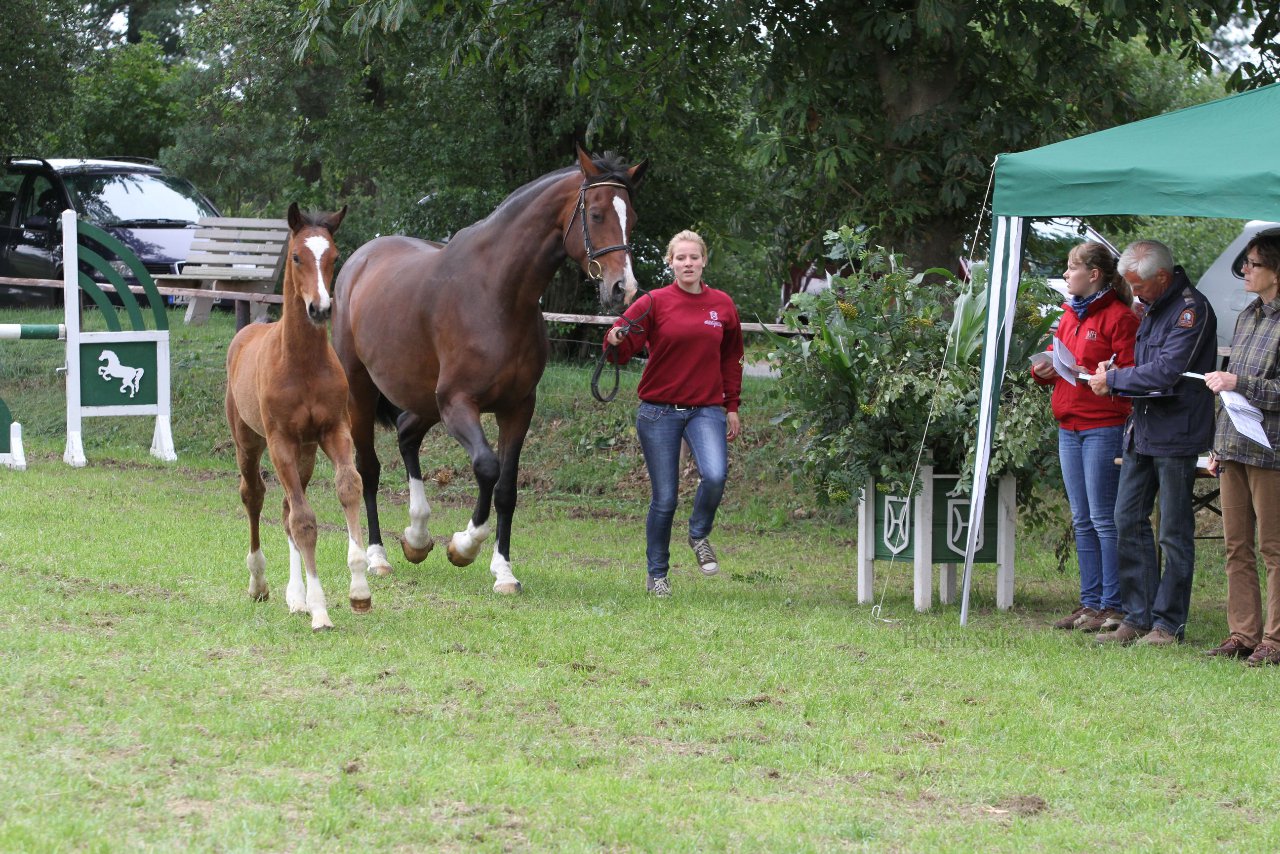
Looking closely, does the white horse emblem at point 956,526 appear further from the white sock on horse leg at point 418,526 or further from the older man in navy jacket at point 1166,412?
the white sock on horse leg at point 418,526

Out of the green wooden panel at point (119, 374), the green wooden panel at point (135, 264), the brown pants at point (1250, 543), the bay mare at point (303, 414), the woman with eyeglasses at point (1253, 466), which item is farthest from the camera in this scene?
the green wooden panel at point (135, 264)

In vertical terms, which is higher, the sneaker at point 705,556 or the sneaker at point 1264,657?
the sneaker at point 705,556

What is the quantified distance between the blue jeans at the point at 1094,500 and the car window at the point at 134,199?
14.4 m

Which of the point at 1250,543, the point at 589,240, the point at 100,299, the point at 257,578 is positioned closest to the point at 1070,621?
the point at 1250,543

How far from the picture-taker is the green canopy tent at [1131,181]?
20.9 ft

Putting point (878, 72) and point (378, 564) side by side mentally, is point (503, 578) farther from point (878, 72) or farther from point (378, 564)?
point (878, 72)

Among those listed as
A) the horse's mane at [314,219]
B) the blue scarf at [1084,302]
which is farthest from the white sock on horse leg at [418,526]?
the blue scarf at [1084,302]

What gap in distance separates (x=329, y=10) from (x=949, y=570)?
6050mm

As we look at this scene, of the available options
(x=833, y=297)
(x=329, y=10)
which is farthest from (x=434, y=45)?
(x=833, y=297)

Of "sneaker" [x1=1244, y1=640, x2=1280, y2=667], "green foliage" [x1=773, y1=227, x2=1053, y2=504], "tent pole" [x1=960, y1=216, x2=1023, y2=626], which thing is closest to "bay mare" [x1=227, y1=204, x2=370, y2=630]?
"green foliage" [x1=773, y1=227, x2=1053, y2=504]

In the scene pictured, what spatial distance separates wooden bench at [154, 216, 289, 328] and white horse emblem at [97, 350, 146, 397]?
3.16 metres

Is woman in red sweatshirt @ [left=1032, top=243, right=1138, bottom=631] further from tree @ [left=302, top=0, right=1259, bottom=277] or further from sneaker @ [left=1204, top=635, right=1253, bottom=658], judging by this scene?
tree @ [left=302, top=0, right=1259, bottom=277]

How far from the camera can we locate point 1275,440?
262 inches

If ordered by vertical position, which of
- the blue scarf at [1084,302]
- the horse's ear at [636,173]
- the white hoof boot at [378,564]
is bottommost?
the white hoof boot at [378,564]
